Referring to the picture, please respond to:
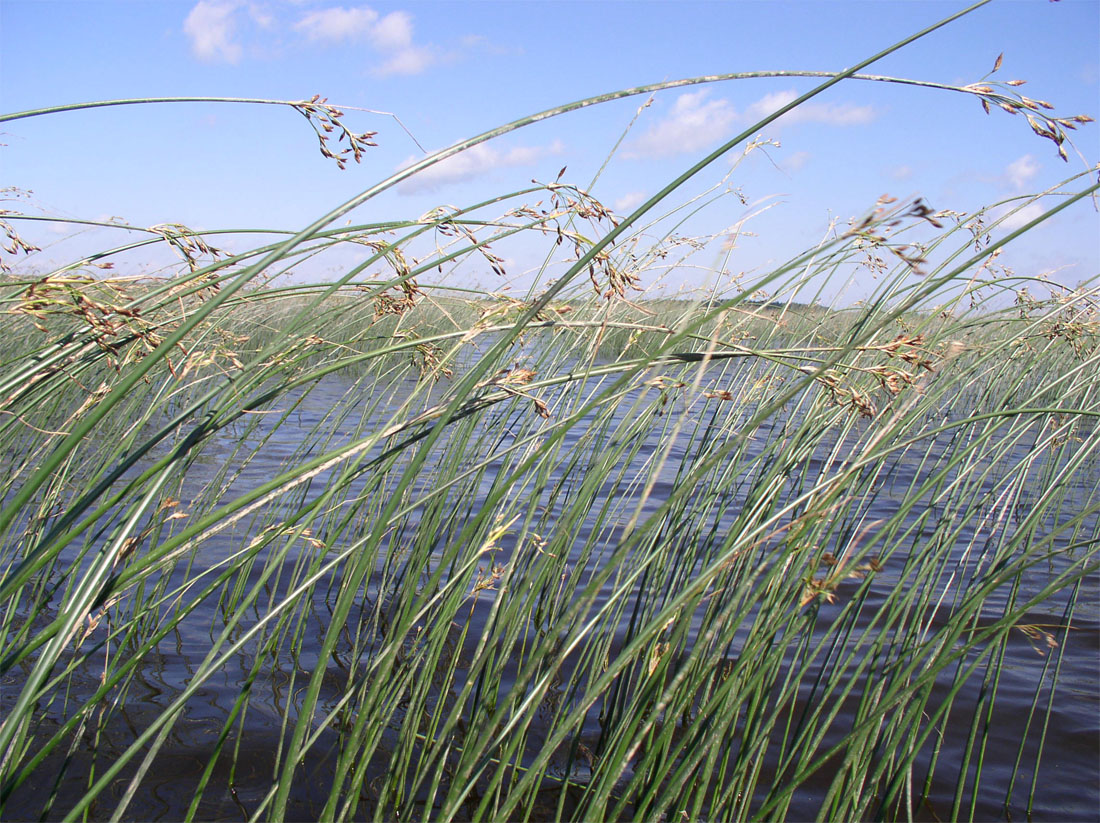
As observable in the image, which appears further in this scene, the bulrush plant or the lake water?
the lake water

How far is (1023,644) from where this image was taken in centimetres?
311

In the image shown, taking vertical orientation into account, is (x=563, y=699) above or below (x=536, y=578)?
below

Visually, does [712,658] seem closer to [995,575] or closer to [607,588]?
[995,575]

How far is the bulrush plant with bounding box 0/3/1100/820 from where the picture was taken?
1101 mm

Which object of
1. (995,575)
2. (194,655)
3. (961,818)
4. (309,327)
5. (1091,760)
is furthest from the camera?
(194,655)

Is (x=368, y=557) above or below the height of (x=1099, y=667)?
above

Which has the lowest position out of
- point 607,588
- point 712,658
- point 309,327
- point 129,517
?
point 607,588

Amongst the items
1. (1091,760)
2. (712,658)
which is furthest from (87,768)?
(1091,760)

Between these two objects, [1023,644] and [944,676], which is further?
[1023,644]

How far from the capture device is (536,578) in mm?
1423

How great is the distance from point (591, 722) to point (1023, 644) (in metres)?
1.91

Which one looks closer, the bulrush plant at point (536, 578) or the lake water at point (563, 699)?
the bulrush plant at point (536, 578)

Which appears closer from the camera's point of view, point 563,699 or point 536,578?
point 536,578

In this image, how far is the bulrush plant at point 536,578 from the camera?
110 centimetres
